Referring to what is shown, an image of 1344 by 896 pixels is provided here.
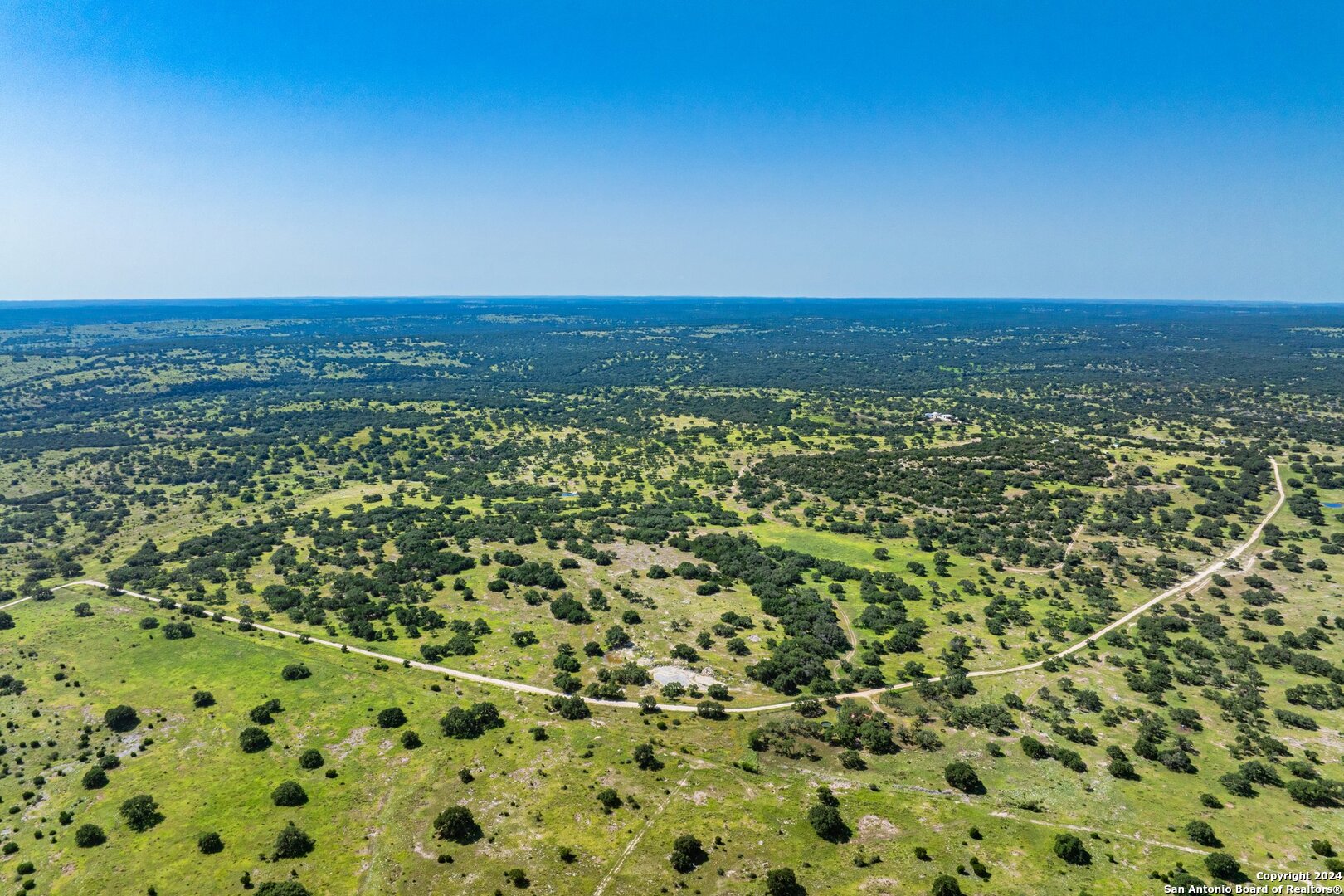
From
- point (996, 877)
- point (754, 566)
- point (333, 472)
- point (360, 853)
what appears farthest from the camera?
point (333, 472)

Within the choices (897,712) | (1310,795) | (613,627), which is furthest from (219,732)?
(1310,795)

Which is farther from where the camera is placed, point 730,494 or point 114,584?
point 730,494

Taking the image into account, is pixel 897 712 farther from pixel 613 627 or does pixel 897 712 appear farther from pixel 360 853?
pixel 360 853

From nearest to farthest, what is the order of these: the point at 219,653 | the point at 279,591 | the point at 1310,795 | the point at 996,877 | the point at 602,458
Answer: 1. the point at 996,877
2. the point at 1310,795
3. the point at 219,653
4. the point at 279,591
5. the point at 602,458

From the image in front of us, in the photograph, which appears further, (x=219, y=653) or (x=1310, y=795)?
(x=219, y=653)

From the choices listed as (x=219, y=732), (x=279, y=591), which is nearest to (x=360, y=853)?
(x=219, y=732)

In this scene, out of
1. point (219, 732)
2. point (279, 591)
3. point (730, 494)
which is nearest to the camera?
point (219, 732)

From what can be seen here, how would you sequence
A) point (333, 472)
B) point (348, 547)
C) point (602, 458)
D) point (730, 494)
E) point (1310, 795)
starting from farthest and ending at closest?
1. point (602, 458)
2. point (333, 472)
3. point (730, 494)
4. point (348, 547)
5. point (1310, 795)

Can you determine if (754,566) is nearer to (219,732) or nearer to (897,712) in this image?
(897,712)
